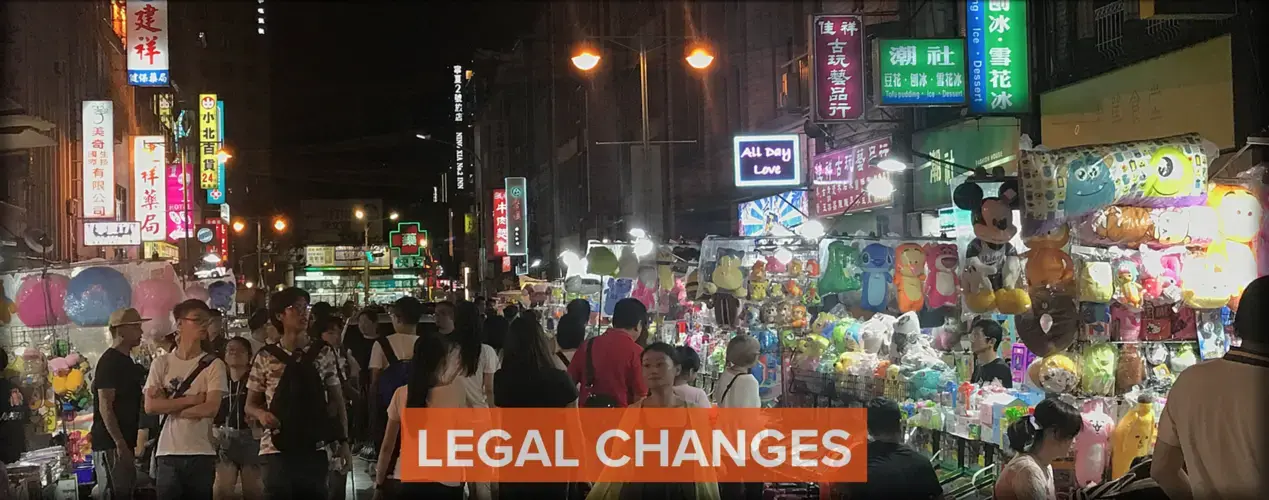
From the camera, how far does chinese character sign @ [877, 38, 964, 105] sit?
12.7 metres

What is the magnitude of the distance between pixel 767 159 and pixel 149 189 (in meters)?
13.3

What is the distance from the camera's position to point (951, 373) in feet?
32.9

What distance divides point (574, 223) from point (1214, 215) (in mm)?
40445

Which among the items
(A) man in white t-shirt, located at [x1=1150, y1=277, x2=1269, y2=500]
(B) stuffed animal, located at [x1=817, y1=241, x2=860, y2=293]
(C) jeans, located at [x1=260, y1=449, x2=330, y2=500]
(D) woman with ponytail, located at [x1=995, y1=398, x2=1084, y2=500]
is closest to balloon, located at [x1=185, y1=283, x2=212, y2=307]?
(C) jeans, located at [x1=260, y1=449, x2=330, y2=500]

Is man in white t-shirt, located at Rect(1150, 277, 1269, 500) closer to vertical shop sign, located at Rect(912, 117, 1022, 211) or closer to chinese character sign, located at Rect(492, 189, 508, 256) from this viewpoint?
vertical shop sign, located at Rect(912, 117, 1022, 211)

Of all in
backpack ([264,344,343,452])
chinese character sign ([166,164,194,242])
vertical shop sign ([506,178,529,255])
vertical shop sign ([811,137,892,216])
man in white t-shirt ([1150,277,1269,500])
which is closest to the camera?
man in white t-shirt ([1150,277,1269,500])

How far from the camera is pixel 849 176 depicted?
57.2 ft

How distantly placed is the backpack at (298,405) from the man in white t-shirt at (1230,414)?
17.2ft

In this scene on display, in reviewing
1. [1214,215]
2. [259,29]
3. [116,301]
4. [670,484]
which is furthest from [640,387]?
[259,29]

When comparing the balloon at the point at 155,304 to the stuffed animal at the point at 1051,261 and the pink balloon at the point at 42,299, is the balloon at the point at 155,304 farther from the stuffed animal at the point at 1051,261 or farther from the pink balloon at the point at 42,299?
the stuffed animal at the point at 1051,261

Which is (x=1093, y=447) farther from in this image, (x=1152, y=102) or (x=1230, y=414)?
(x=1152, y=102)

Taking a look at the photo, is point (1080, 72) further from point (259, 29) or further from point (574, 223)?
point (259, 29)

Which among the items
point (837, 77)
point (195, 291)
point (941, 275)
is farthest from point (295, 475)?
point (837, 77)

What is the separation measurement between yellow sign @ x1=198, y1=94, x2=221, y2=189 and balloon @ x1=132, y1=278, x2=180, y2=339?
86.1 feet
